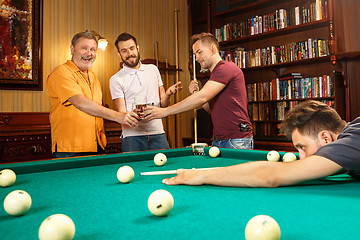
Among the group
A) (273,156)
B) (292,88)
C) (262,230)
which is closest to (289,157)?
(273,156)

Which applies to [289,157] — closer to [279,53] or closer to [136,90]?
[136,90]

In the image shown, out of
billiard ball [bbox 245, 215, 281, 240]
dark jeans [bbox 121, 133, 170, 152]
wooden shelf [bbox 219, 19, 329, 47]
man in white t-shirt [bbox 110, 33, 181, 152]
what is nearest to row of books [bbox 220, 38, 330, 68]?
wooden shelf [bbox 219, 19, 329, 47]

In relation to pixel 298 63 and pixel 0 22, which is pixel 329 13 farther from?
pixel 0 22

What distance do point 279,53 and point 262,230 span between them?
3.97 metres

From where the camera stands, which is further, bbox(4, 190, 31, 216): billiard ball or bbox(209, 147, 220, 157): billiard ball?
bbox(209, 147, 220, 157): billiard ball

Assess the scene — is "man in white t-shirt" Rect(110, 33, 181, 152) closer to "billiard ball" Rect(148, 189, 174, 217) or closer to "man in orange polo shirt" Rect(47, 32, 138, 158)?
"man in orange polo shirt" Rect(47, 32, 138, 158)

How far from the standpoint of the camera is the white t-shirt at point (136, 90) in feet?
10.1

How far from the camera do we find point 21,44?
4.06 meters

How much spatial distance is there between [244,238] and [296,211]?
0.30 meters

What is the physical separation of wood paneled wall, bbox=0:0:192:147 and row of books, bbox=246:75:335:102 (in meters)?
1.45

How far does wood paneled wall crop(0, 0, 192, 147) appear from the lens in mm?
4246

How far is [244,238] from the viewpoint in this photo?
2.49ft

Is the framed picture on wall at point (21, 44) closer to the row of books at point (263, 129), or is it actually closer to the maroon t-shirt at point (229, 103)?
the maroon t-shirt at point (229, 103)

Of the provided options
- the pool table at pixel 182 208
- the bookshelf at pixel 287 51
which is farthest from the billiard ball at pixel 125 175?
the bookshelf at pixel 287 51
